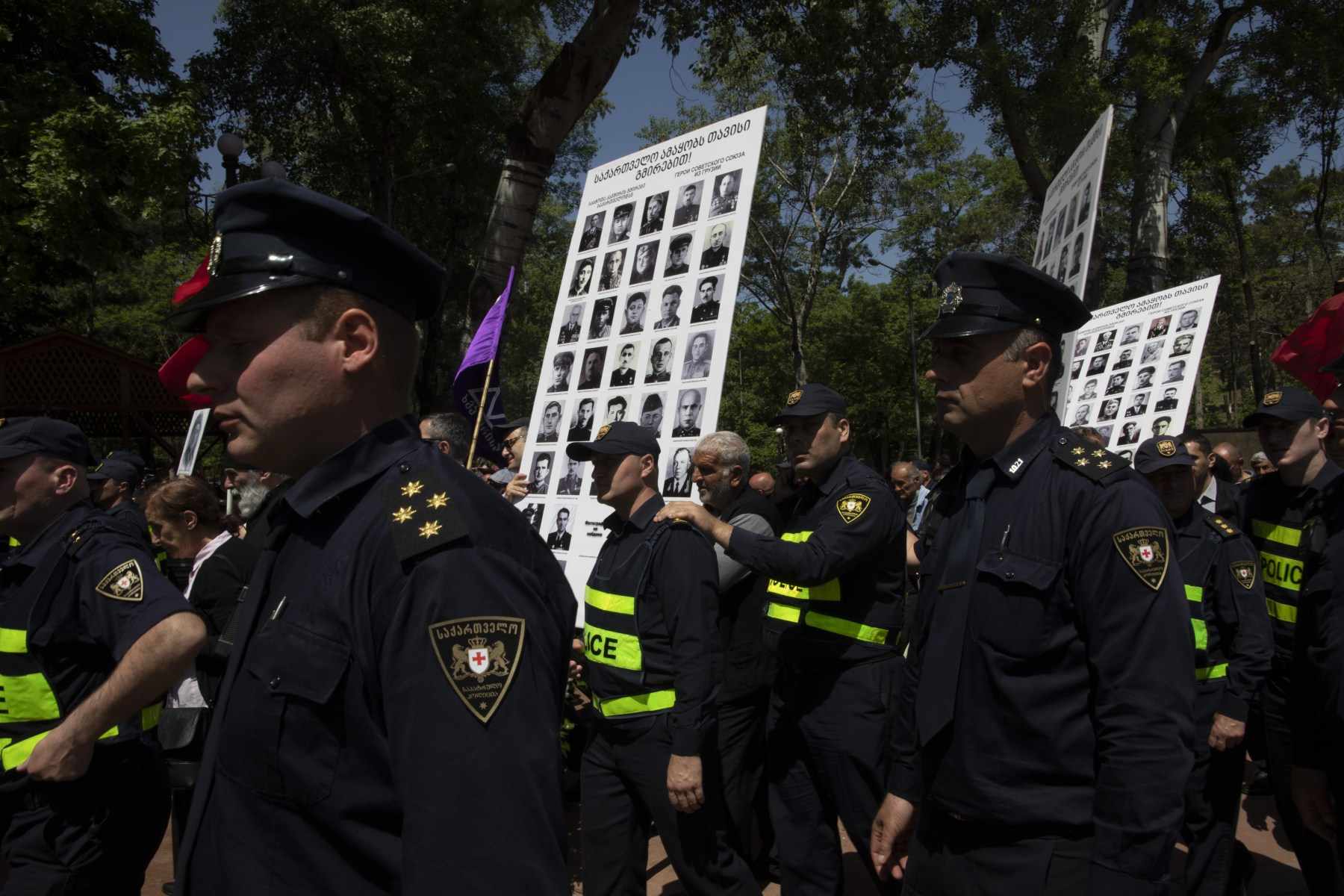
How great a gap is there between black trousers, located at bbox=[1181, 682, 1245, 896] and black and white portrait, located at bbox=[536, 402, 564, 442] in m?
3.40

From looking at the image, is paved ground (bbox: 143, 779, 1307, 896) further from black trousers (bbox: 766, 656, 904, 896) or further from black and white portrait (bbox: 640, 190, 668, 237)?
black and white portrait (bbox: 640, 190, 668, 237)

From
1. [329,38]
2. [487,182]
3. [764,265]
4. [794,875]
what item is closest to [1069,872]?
[794,875]

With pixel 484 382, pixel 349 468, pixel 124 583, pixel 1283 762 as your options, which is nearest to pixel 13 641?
pixel 124 583

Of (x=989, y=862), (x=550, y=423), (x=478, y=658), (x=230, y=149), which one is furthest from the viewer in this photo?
(x=230, y=149)

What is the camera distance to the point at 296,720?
1.33m

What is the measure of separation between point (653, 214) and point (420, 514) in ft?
13.6

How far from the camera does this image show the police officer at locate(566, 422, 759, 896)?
403 cm

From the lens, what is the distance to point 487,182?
20969 mm

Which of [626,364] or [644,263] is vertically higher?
[644,263]

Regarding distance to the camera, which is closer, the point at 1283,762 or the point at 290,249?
the point at 290,249

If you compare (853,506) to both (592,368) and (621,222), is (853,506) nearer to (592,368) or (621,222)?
(592,368)

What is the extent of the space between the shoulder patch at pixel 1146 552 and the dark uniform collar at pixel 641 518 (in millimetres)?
2335

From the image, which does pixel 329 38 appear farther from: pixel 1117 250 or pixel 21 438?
pixel 1117 250

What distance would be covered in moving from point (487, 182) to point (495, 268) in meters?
11.9
